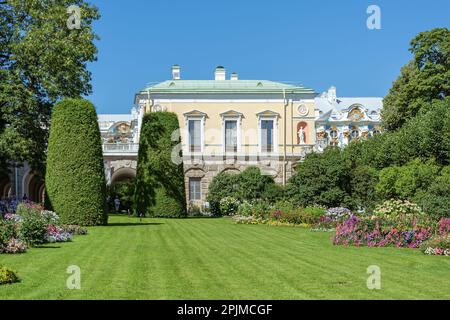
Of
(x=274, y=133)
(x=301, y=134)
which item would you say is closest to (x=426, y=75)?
(x=301, y=134)

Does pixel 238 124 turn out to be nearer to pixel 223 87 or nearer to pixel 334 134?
pixel 223 87

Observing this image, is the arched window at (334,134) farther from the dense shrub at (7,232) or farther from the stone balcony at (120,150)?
the dense shrub at (7,232)

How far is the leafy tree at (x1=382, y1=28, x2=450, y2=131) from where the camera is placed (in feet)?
137

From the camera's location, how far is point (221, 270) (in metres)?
12.4

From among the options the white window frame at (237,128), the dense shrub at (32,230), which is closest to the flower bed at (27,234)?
the dense shrub at (32,230)

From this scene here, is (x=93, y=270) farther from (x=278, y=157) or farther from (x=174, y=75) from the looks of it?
(x=174, y=75)

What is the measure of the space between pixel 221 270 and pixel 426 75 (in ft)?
111

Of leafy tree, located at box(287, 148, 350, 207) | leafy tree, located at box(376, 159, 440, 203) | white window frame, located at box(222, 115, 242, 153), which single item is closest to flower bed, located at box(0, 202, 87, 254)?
leafy tree, located at box(287, 148, 350, 207)

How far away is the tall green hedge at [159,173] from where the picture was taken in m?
33.9

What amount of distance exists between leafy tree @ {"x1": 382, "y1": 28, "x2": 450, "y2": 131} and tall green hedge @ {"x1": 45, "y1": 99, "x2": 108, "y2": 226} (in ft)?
74.3

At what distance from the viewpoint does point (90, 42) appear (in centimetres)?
3016

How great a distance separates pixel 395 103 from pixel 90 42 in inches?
918

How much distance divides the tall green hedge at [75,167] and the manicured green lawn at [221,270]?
6124mm
